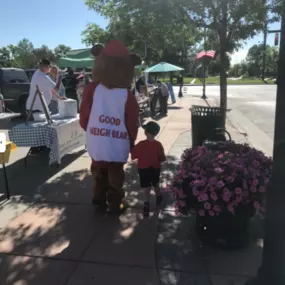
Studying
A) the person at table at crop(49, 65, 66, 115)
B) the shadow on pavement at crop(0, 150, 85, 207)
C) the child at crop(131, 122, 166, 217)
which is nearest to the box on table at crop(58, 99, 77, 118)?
the person at table at crop(49, 65, 66, 115)

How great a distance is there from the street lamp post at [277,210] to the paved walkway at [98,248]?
1.62ft

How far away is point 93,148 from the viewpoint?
4.05 m

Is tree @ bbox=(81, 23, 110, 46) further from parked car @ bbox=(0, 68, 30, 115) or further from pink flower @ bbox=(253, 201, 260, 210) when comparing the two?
pink flower @ bbox=(253, 201, 260, 210)

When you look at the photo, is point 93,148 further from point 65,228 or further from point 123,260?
point 123,260

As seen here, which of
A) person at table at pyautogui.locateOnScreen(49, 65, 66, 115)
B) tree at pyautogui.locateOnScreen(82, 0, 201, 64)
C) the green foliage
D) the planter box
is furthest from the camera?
the green foliage

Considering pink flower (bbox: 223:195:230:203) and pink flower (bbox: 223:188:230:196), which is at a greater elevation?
pink flower (bbox: 223:188:230:196)

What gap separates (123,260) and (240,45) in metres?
5.78

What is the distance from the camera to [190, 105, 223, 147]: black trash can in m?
6.16

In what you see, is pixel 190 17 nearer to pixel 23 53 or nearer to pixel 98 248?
pixel 98 248

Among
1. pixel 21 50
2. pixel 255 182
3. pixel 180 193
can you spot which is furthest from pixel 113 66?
pixel 21 50

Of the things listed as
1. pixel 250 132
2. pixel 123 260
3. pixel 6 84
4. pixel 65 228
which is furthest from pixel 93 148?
pixel 6 84

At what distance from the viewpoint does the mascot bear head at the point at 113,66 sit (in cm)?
397

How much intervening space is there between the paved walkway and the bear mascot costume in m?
0.51

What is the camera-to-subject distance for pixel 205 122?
619 centimetres
